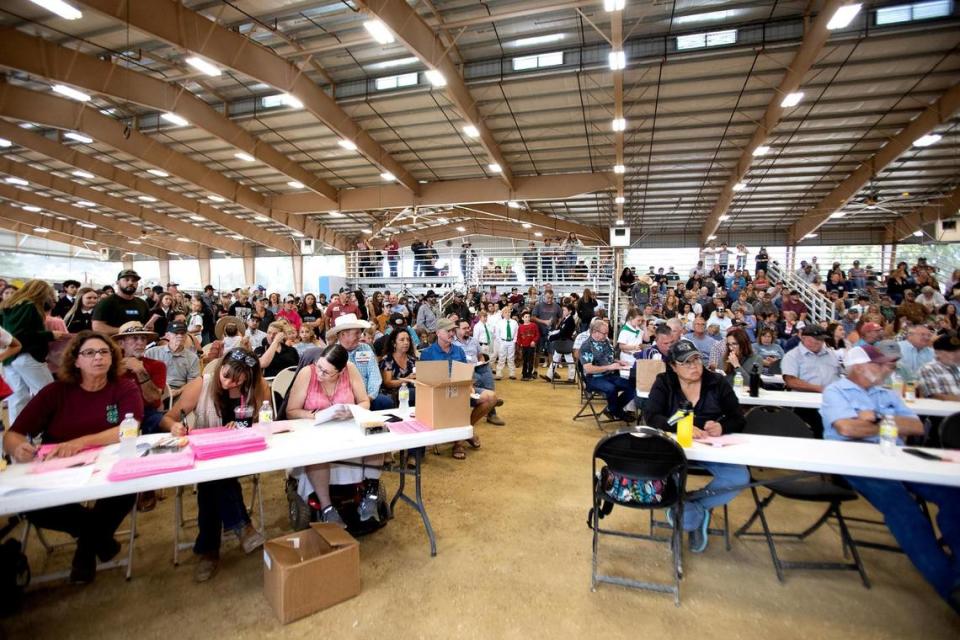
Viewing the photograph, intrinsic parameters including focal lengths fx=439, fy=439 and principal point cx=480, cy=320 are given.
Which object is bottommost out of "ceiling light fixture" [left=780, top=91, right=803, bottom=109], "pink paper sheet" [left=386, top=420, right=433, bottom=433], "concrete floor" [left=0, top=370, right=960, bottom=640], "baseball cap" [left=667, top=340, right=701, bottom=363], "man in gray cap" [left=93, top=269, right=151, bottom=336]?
"concrete floor" [left=0, top=370, right=960, bottom=640]

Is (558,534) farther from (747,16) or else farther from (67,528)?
(747,16)

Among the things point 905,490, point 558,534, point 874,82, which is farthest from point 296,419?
point 874,82

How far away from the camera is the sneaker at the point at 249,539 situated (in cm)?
283

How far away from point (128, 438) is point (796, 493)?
12.3ft

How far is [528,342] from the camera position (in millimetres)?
9266

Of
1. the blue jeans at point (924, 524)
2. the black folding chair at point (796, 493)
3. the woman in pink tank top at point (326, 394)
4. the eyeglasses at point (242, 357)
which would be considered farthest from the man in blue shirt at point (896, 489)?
the eyeglasses at point (242, 357)

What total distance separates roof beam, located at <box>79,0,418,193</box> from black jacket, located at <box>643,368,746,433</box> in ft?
26.6

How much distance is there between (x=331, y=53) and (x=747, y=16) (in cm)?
729

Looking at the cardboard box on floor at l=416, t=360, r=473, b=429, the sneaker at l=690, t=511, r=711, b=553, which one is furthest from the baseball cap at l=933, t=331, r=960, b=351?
the cardboard box on floor at l=416, t=360, r=473, b=429

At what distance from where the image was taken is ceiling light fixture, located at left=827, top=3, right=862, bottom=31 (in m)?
5.75

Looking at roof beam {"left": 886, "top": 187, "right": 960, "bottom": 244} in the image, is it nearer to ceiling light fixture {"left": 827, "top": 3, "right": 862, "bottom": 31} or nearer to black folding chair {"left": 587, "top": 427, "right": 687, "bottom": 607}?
ceiling light fixture {"left": 827, "top": 3, "right": 862, "bottom": 31}

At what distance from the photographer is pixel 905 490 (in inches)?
94.5

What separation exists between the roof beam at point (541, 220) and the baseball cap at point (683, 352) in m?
14.9

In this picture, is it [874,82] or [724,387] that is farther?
[874,82]
